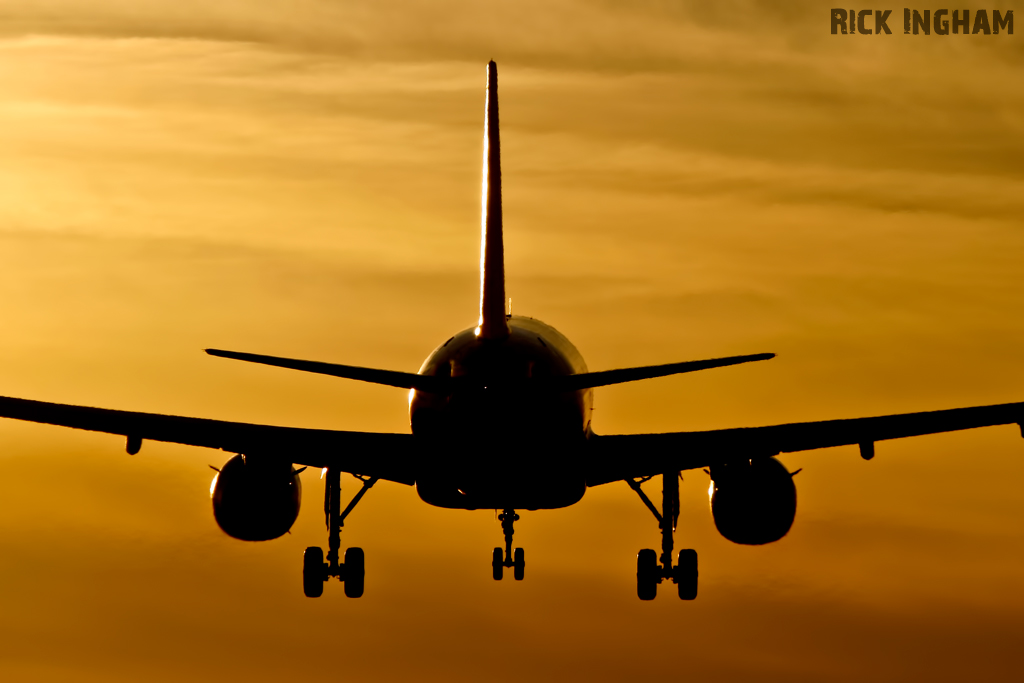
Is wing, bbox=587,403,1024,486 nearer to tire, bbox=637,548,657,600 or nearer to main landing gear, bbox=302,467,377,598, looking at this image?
tire, bbox=637,548,657,600

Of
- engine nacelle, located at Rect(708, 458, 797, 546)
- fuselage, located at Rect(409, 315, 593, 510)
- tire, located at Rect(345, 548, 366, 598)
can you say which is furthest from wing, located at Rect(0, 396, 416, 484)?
engine nacelle, located at Rect(708, 458, 797, 546)

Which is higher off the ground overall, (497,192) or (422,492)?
(497,192)

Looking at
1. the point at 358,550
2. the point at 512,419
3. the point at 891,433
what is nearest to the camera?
the point at 512,419

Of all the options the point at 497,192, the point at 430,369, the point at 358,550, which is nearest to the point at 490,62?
the point at 497,192

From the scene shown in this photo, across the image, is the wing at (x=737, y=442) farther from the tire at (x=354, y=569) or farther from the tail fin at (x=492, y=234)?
the tire at (x=354, y=569)

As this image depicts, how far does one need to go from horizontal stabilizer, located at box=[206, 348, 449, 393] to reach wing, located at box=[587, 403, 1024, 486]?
7210mm

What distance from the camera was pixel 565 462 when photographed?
35.5m

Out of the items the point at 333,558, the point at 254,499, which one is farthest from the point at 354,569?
the point at 254,499

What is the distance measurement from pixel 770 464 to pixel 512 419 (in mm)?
9999

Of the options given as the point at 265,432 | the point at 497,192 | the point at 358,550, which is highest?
the point at 497,192

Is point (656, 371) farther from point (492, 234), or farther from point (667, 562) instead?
point (667, 562)

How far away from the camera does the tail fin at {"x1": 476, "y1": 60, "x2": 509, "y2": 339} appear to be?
123 ft

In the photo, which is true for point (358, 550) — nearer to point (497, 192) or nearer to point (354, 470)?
point (354, 470)

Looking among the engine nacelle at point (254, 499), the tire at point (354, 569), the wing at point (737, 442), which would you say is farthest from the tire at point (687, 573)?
the engine nacelle at point (254, 499)
